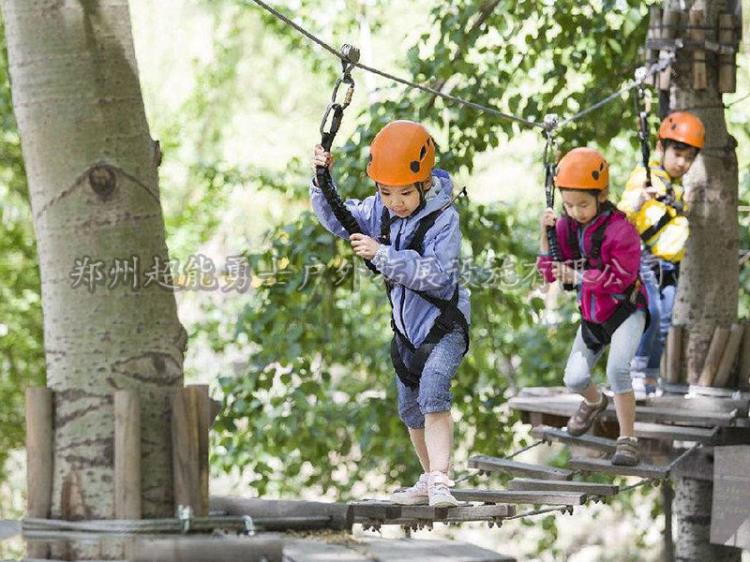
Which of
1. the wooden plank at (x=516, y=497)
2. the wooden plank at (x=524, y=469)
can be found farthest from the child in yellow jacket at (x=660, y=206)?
the wooden plank at (x=516, y=497)

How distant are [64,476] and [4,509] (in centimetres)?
1189

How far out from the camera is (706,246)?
717 centimetres

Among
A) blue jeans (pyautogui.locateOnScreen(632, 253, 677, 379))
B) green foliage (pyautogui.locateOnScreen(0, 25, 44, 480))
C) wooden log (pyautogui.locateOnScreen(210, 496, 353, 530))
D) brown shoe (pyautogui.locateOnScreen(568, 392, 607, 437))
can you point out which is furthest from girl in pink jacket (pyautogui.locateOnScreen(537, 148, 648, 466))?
green foliage (pyautogui.locateOnScreen(0, 25, 44, 480))

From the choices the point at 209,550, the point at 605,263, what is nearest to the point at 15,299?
the point at 605,263

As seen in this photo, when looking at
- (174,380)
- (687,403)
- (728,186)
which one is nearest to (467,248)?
(728,186)

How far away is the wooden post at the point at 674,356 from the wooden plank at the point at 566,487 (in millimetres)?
1920

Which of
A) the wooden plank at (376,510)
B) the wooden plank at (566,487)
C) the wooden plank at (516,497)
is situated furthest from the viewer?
the wooden plank at (566,487)

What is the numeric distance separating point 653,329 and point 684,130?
1.13m

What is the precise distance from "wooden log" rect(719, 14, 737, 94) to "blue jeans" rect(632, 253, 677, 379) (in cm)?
106

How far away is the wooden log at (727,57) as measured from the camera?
7.21m

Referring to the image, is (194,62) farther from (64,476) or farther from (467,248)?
(64,476)

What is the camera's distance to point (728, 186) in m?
7.18

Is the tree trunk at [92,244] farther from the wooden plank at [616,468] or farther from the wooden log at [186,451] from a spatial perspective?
the wooden plank at [616,468]

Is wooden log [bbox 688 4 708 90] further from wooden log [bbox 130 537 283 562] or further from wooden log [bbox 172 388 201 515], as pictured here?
wooden log [bbox 130 537 283 562]
